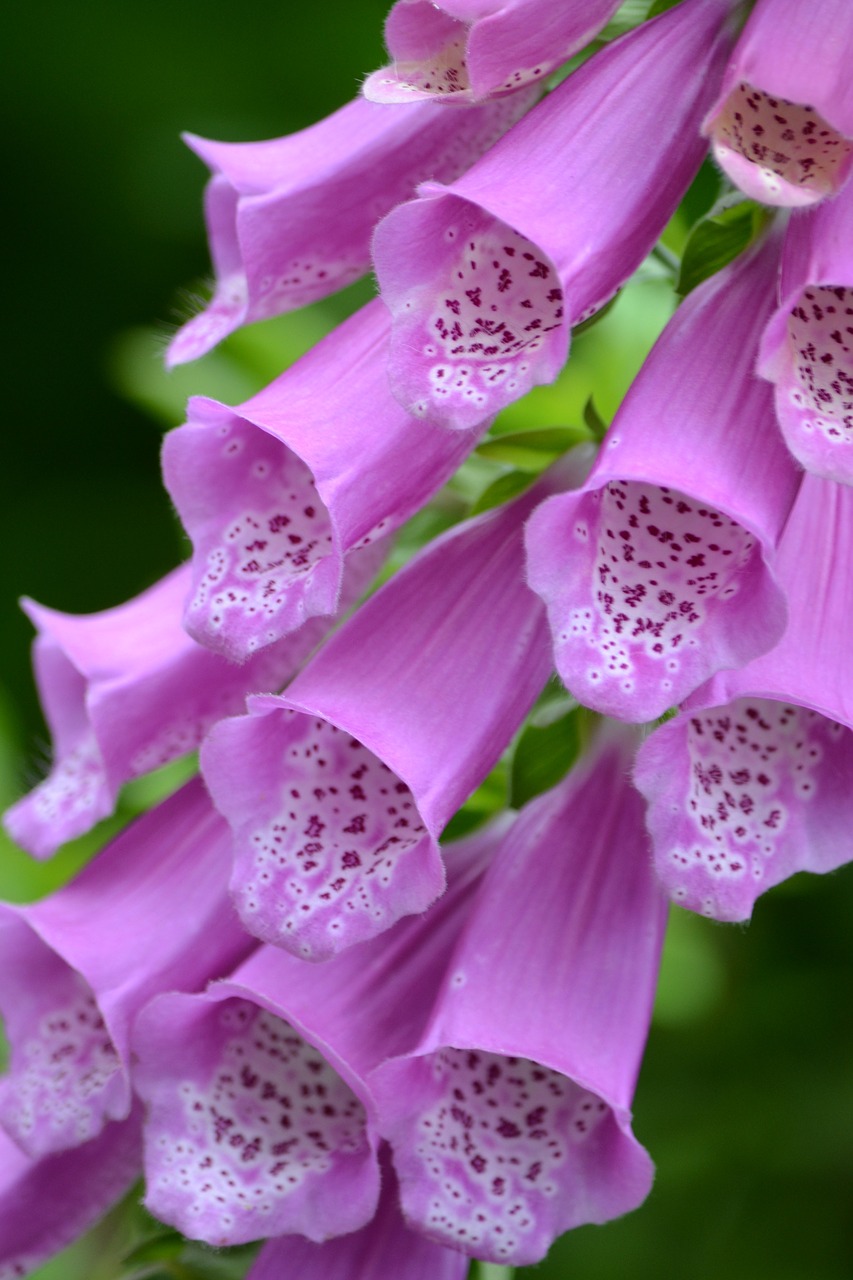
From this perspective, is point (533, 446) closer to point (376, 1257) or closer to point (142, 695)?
point (142, 695)

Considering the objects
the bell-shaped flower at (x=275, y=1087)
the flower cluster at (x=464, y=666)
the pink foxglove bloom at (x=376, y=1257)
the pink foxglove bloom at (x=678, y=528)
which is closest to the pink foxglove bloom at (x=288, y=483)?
the flower cluster at (x=464, y=666)

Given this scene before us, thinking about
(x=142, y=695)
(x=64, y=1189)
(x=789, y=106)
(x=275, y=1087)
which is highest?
(x=789, y=106)

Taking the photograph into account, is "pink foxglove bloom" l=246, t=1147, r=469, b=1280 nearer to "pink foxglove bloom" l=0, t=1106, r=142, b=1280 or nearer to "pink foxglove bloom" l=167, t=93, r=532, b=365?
"pink foxglove bloom" l=0, t=1106, r=142, b=1280

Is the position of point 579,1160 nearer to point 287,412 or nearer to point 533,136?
point 287,412

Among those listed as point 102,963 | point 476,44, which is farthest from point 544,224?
point 102,963

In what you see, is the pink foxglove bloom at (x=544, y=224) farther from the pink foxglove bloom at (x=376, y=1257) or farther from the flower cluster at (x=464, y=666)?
the pink foxglove bloom at (x=376, y=1257)

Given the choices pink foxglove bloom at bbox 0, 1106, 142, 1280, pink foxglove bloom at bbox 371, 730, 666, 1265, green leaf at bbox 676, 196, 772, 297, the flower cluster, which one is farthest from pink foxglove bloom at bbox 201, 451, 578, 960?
pink foxglove bloom at bbox 0, 1106, 142, 1280

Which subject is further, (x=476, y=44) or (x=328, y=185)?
(x=328, y=185)
